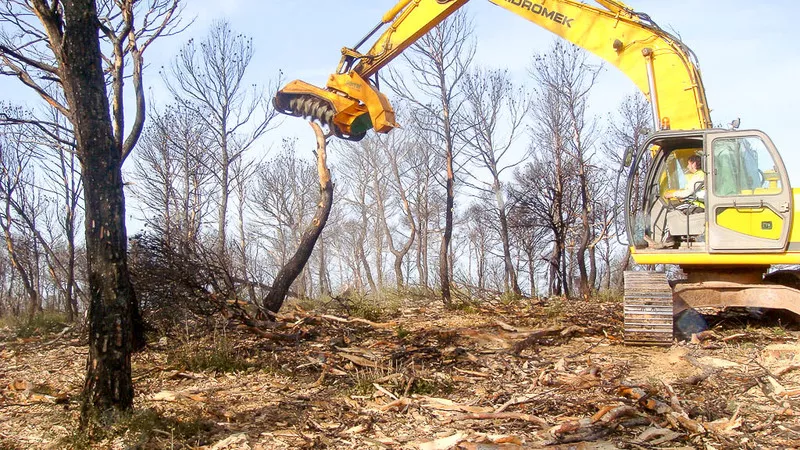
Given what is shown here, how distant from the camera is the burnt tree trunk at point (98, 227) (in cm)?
441

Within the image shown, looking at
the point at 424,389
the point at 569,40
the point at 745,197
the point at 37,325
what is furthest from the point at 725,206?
the point at 37,325

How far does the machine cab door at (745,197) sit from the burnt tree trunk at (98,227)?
6.32 meters

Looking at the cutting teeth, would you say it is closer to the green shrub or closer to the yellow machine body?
the yellow machine body

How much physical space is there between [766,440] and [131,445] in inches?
159

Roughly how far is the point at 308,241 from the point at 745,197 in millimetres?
6012

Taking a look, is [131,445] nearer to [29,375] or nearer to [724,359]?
[29,375]

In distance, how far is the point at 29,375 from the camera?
634 centimetres

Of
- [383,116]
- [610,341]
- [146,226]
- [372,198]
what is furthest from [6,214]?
[372,198]

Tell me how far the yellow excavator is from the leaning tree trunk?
28.0 inches

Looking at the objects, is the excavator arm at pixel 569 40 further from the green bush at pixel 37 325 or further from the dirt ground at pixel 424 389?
the green bush at pixel 37 325

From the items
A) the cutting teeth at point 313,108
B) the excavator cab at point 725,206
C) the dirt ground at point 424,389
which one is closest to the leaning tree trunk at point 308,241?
the cutting teeth at point 313,108

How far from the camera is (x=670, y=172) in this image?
8.37 metres

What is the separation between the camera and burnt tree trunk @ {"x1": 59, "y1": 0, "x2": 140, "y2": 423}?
14.5ft

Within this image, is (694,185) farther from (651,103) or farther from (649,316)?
(649,316)
